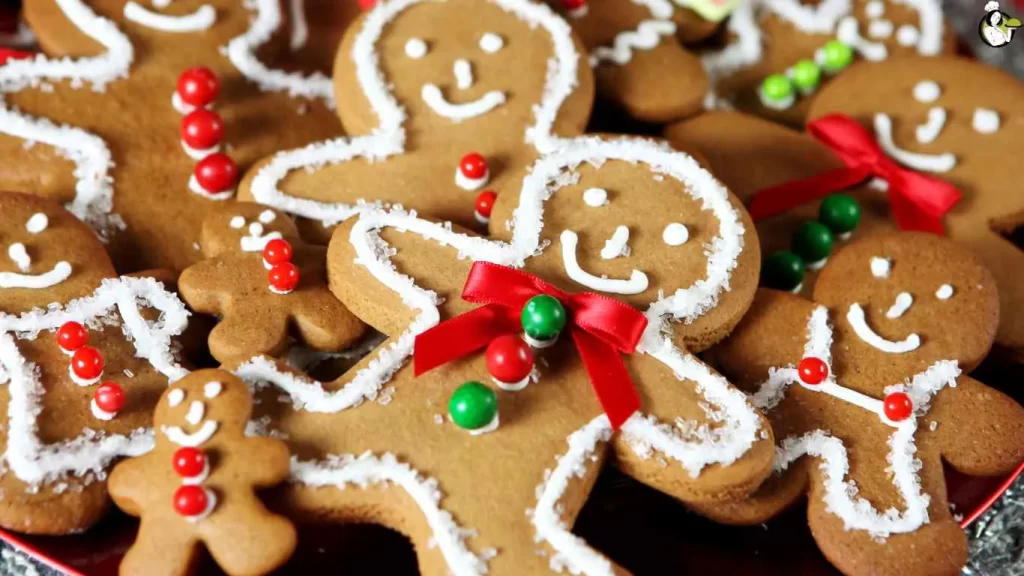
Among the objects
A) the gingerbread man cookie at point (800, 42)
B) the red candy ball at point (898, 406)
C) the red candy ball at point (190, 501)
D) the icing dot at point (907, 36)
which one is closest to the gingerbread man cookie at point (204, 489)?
the red candy ball at point (190, 501)

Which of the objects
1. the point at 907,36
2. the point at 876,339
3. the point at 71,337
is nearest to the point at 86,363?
the point at 71,337

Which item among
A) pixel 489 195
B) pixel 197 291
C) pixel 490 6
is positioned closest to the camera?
pixel 197 291

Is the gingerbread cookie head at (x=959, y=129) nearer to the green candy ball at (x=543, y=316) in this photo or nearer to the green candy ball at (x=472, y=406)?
the green candy ball at (x=543, y=316)

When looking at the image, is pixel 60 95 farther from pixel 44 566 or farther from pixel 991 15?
pixel 991 15

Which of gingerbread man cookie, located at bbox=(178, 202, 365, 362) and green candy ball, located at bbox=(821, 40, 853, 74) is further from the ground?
green candy ball, located at bbox=(821, 40, 853, 74)

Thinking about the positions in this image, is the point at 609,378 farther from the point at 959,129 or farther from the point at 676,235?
the point at 959,129

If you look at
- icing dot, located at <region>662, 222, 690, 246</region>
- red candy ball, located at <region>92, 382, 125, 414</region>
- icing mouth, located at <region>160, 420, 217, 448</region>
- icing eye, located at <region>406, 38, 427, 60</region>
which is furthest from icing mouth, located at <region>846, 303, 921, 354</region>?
red candy ball, located at <region>92, 382, 125, 414</region>

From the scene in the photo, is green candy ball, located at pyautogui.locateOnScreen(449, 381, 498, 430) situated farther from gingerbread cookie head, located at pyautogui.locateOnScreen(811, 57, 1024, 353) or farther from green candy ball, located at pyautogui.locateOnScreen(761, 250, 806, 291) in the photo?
gingerbread cookie head, located at pyautogui.locateOnScreen(811, 57, 1024, 353)

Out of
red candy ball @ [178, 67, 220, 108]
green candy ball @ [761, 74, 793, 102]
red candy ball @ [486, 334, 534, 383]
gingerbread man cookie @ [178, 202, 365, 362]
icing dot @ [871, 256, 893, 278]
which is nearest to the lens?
red candy ball @ [486, 334, 534, 383]

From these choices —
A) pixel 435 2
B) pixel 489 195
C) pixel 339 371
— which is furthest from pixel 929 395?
pixel 435 2
